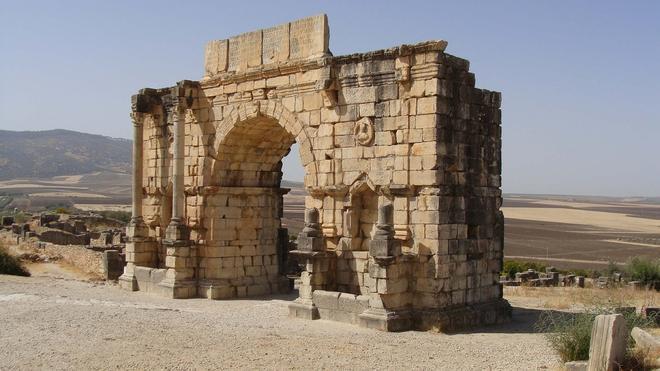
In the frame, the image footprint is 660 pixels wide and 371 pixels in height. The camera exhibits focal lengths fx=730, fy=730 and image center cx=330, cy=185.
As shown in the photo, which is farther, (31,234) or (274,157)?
(31,234)

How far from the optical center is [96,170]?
611ft

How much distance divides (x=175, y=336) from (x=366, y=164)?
4511 millimetres

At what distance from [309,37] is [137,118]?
18.8 ft

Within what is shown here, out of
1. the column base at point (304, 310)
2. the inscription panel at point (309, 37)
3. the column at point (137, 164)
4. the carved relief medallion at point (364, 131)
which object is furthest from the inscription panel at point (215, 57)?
the column base at point (304, 310)

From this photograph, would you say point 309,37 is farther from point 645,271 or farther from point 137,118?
point 645,271

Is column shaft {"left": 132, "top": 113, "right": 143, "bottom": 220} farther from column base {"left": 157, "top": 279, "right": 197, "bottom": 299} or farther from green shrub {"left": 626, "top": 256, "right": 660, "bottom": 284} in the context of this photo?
green shrub {"left": 626, "top": 256, "right": 660, "bottom": 284}

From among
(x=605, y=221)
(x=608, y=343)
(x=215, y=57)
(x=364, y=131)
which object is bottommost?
(x=605, y=221)

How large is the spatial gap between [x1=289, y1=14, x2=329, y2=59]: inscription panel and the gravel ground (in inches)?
200

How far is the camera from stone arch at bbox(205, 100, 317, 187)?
46.0ft

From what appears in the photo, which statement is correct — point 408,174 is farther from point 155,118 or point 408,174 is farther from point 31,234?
point 31,234

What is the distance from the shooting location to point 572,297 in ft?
56.2

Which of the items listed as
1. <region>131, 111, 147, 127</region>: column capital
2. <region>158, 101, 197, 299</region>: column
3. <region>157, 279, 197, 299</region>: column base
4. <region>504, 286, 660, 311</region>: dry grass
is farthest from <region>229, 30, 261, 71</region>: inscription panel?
<region>504, 286, 660, 311</region>: dry grass


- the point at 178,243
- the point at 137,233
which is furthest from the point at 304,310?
the point at 137,233

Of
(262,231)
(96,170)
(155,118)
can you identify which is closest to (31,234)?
(155,118)
